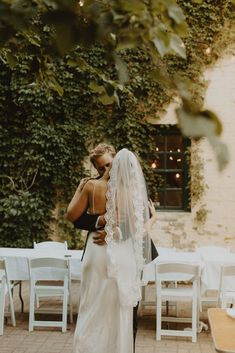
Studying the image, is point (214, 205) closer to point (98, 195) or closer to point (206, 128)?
point (98, 195)

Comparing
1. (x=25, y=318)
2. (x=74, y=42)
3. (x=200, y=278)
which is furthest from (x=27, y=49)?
(x=25, y=318)

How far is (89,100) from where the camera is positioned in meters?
10.6

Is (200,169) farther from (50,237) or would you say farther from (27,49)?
(27,49)

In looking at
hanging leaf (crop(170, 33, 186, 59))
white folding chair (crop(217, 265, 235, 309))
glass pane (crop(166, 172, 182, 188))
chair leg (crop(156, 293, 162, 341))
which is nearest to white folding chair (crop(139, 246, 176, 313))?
chair leg (crop(156, 293, 162, 341))

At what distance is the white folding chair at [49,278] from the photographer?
6543 mm

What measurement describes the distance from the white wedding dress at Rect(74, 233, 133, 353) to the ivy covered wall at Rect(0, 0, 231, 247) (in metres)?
4.99

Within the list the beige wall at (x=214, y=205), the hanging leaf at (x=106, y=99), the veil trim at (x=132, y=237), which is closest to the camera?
the hanging leaf at (x=106, y=99)

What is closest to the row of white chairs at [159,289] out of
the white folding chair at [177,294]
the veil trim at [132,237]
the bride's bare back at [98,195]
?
the white folding chair at [177,294]

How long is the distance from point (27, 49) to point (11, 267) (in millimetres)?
4579

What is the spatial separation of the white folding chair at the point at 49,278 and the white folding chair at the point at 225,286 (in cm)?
171

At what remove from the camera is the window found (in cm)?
1066

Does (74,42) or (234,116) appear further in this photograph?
(234,116)

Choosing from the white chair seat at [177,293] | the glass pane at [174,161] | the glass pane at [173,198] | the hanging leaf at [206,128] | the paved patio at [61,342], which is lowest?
the paved patio at [61,342]

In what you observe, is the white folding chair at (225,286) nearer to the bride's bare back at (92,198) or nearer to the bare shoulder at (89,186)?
the bride's bare back at (92,198)
